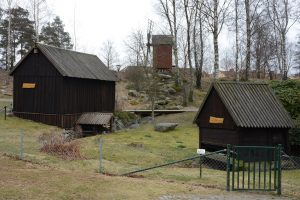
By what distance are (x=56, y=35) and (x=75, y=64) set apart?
34103mm

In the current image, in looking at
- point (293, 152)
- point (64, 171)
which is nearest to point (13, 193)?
point (64, 171)

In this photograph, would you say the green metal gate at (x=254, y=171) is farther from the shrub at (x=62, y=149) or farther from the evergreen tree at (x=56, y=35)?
the evergreen tree at (x=56, y=35)

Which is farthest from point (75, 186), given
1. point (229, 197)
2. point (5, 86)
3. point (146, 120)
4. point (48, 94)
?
point (5, 86)

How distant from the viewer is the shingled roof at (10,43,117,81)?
114ft

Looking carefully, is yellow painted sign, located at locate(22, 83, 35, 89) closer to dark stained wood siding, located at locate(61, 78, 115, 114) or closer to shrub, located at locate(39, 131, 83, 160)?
dark stained wood siding, located at locate(61, 78, 115, 114)

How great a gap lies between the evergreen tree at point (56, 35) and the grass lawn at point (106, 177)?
40387 millimetres

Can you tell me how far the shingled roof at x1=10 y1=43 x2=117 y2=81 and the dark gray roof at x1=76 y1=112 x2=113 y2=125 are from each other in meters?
3.36

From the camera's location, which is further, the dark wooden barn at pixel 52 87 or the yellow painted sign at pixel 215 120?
the dark wooden barn at pixel 52 87

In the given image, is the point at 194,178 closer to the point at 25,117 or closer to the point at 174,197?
the point at 174,197

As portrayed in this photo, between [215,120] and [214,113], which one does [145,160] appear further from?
[214,113]

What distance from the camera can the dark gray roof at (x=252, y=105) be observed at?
2178 cm

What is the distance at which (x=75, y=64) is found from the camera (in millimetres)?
37562

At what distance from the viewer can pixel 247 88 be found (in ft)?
77.4

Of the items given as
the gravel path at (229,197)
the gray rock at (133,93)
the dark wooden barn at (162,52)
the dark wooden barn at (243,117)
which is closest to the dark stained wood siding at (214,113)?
the dark wooden barn at (243,117)
